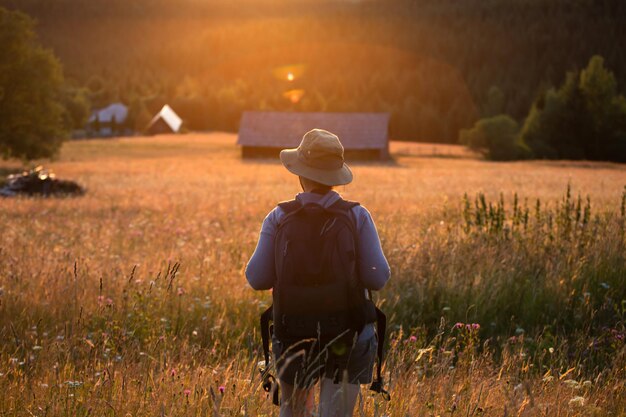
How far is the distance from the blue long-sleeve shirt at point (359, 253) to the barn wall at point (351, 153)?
203 ft

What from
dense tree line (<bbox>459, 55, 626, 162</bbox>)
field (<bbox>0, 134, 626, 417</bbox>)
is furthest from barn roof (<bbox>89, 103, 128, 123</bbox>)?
field (<bbox>0, 134, 626, 417</bbox>)

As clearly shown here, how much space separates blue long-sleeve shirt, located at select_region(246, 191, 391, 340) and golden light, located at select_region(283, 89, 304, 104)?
107m

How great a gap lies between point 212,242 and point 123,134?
9967 centimetres

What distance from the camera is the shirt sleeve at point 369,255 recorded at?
3855mm

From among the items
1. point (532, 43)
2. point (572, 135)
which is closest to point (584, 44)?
point (532, 43)

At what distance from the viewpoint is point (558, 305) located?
7.56 meters

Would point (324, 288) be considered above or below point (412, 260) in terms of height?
above

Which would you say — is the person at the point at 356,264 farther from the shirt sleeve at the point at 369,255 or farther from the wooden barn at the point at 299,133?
the wooden barn at the point at 299,133

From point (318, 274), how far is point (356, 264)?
0.81ft

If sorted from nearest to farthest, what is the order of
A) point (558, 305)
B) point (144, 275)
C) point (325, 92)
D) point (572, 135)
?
1. point (558, 305)
2. point (144, 275)
3. point (572, 135)
4. point (325, 92)

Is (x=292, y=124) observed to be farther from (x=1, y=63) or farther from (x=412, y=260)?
(x=412, y=260)

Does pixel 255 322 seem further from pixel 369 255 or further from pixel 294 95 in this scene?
pixel 294 95

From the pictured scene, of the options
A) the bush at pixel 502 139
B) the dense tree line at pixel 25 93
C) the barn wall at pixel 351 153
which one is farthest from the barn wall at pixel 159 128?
the dense tree line at pixel 25 93

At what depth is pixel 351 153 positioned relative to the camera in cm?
6738
